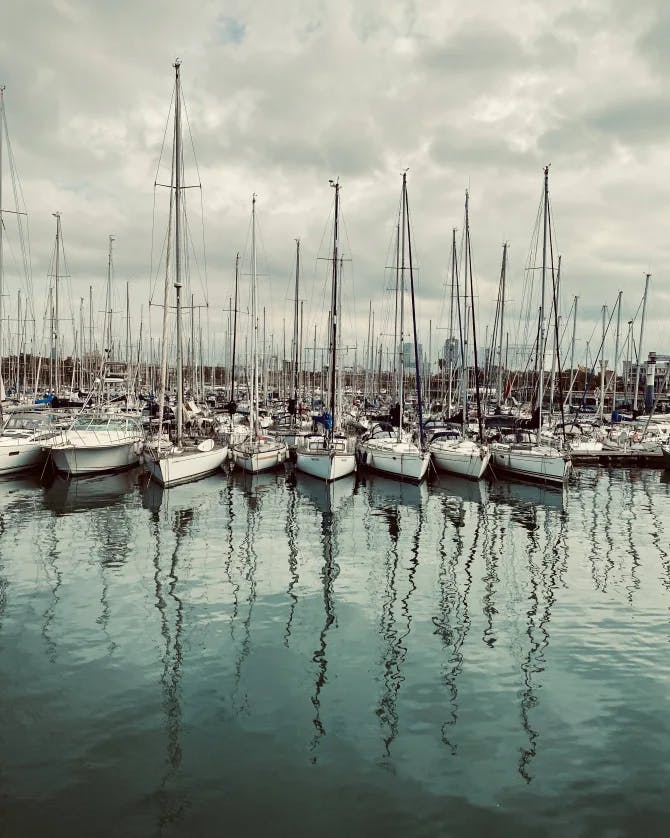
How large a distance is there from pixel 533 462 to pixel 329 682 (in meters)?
25.1

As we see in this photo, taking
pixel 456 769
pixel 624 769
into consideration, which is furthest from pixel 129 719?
pixel 624 769

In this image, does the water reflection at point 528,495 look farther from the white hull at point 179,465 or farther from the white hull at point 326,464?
the white hull at point 179,465

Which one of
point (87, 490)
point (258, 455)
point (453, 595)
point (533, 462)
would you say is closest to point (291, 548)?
point (453, 595)

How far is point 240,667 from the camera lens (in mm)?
10867

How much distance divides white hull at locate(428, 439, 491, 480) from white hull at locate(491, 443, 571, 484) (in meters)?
0.86

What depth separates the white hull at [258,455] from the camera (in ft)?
112

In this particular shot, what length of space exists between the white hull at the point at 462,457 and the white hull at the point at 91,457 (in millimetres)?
17518

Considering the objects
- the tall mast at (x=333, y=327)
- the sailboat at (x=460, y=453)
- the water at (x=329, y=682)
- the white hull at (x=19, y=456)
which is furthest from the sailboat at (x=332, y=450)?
the white hull at (x=19, y=456)

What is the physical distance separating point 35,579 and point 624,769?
1363 centimetres

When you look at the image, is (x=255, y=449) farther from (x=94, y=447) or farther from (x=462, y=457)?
(x=462, y=457)

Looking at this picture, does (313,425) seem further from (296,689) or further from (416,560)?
(296,689)

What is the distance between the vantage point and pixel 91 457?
102ft

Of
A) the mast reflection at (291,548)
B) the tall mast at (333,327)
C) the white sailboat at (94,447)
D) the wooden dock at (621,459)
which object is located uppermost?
the tall mast at (333,327)

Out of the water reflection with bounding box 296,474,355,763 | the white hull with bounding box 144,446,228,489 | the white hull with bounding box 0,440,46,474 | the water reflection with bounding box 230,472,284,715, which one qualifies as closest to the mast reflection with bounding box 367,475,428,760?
the water reflection with bounding box 296,474,355,763
